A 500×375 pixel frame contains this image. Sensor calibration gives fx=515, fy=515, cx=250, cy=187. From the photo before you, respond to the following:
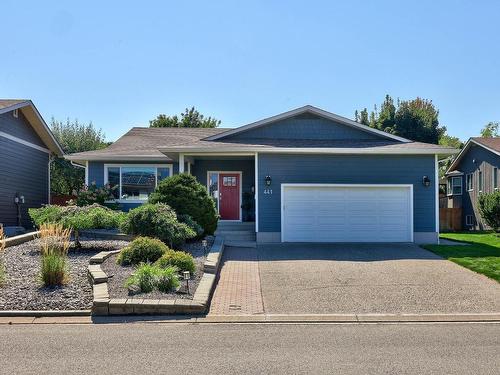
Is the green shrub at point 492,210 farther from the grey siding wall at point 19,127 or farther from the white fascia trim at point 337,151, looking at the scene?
the grey siding wall at point 19,127

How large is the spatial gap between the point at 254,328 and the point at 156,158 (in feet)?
42.3

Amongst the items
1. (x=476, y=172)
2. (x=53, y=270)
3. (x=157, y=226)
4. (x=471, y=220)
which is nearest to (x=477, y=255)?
(x=157, y=226)

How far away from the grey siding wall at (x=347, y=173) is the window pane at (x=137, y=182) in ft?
16.4

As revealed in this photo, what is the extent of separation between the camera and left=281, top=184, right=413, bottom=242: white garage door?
17.3 meters

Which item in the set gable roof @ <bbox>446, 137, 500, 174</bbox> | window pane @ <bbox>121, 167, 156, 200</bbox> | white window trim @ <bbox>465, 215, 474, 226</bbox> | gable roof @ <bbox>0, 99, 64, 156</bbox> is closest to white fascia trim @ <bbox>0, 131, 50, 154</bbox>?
gable roof @ <bbox>0, 99, 64, 156</bbox>

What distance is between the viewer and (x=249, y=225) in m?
19.4

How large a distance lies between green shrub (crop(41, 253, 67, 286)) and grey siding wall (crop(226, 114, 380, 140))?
11198mm

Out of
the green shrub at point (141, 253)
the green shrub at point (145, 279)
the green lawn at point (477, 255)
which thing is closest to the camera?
the green shrub at point (145, 279)

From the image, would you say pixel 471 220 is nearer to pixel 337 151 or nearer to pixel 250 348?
pixel 337 151

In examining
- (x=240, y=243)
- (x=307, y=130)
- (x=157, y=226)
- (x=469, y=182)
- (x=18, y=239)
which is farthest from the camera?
(x=469, y=182)

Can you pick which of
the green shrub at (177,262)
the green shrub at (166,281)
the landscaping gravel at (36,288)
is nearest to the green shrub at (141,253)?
the green shrub at (177,262)

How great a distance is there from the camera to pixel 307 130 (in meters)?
19.8

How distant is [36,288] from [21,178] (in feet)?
45.1

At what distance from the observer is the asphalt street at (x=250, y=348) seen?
557cm
